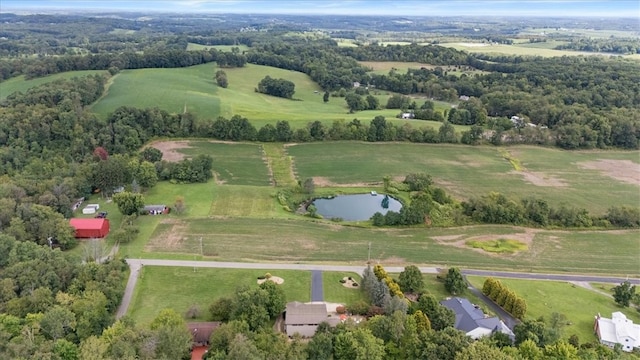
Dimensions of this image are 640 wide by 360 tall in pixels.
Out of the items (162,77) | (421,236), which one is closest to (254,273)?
(421,236)

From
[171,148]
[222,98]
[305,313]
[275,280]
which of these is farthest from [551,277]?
[222,98]

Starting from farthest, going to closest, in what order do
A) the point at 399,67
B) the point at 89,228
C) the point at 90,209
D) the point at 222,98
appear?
the point at 399,67 → the point at 222,98 → the point at 90,209 → the point at 89,228

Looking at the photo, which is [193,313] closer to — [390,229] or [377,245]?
[377,245]

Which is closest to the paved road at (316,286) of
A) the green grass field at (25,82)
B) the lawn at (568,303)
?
the lawn at (568,303)

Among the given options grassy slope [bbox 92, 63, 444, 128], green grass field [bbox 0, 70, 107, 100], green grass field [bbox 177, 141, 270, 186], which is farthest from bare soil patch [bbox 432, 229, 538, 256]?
green grass field [bbox 0, 70, 107, 100]

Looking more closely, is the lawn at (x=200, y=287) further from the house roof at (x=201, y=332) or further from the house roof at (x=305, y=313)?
the house roof at (x=305, y=313)

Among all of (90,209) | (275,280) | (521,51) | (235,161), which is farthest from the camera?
(521,51)

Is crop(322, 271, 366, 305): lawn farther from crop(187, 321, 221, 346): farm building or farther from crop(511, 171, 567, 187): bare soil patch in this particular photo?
crop(511, 171, 567, 187): bare soil patch
